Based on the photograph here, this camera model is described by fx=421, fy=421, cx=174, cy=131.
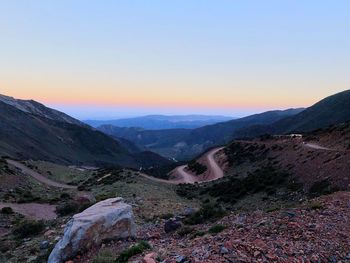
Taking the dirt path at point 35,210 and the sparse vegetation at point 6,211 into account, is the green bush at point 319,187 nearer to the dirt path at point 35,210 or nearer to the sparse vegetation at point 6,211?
the dirt path at point 35,210

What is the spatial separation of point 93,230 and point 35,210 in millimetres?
26112

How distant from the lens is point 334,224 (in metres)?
14.8

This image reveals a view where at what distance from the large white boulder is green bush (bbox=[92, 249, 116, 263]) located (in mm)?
1066

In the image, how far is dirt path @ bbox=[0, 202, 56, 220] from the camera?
120 feet

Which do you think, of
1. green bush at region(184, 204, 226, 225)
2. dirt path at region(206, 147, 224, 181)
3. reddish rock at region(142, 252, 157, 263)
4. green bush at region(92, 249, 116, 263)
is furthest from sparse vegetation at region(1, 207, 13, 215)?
dirt path at region(206, 147, 224, 181)

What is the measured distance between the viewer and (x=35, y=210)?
39062 mm

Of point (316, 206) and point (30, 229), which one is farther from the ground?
point (316, 206)

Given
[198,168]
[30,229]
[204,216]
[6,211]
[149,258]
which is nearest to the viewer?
[149,258]

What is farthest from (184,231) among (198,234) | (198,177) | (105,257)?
(198,177)

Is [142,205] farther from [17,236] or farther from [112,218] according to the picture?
[112,218]

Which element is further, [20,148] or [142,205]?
[20,148]

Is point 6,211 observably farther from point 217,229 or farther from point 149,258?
point 149,258

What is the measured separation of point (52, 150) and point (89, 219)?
163 m

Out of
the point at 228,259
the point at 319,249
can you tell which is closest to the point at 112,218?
the point at 228,259
